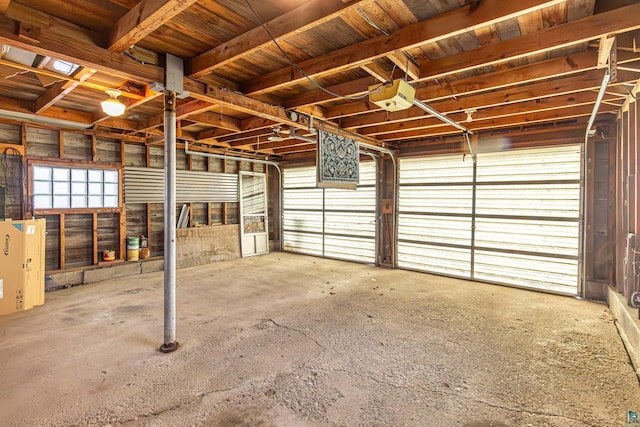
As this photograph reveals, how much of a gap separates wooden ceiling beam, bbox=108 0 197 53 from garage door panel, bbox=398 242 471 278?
17.6 ft

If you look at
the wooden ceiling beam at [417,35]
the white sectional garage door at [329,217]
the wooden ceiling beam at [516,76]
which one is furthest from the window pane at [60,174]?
the wooden ceiling beam at [516,76]

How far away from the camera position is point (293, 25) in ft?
6.91

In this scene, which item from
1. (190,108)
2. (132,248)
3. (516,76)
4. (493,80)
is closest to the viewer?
(516,76)

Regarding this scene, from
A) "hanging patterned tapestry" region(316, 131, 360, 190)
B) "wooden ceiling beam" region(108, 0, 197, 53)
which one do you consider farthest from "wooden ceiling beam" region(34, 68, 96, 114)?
"hanging patterned tapestry" region(316, 131, 360, 190)

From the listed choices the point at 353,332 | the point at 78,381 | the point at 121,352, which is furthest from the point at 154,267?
the point at 353,332

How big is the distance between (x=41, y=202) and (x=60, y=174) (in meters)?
0.52

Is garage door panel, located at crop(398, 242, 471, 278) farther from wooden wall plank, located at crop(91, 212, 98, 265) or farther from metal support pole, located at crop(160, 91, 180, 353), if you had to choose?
wooden wall plank, located at crop(91, 212, 98, 265)

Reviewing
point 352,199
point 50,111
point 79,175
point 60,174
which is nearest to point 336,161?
point 352,199

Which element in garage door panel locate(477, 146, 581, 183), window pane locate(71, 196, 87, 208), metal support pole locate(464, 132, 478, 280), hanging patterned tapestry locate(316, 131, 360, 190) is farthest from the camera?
metal support pole locate(464, 132, 478, 280)

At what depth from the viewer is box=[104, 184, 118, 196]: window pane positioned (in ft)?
18.1

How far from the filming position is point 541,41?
232cm

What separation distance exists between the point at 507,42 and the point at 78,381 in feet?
13.9

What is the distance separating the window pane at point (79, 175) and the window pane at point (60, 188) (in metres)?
0.14

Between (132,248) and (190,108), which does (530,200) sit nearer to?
(190,108)
